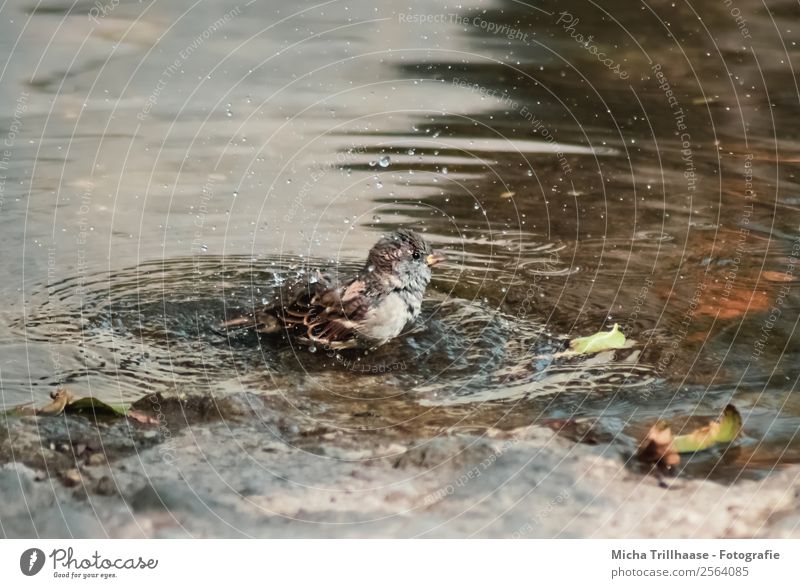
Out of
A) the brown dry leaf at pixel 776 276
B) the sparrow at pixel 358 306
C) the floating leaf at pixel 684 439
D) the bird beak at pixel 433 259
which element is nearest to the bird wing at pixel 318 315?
the sparrow at pixel 358 306

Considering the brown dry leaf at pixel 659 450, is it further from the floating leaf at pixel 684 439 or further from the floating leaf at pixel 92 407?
the floating leaf at pixel 92 407

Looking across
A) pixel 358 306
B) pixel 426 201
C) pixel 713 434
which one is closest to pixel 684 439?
pixel 713 434

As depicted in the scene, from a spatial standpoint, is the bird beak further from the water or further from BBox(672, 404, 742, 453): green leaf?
BBox(672, 404, 742, 453): green leaf

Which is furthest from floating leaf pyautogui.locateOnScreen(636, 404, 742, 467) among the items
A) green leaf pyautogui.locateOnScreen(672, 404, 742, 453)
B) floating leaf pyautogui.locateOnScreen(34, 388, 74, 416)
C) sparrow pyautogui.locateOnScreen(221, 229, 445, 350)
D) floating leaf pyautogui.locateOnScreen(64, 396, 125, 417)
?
floating leaf pyautogui.locateOnScreen(34, 388, 74, 416)

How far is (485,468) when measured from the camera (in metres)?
4.17

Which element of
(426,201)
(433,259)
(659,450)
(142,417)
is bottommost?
(142,417)

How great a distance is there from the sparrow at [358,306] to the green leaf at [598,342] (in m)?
0.94

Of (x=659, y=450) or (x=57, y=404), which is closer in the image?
(x=659, y=450)

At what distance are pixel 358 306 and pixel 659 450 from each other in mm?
2014

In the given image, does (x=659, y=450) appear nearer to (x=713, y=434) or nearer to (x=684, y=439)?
(x=684, y=439)

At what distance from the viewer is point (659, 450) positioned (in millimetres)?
4242

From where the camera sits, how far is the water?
16.8 ft

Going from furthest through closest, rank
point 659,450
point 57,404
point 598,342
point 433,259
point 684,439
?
point 433,259 → point 598,342 → point 57,404 → point 684,439 → point 659,450
